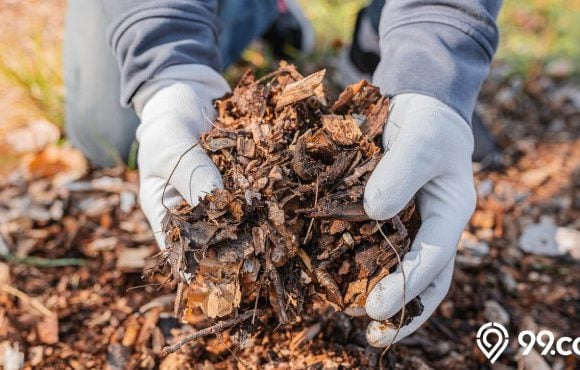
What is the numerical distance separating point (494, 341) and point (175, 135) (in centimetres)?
132

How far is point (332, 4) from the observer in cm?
413

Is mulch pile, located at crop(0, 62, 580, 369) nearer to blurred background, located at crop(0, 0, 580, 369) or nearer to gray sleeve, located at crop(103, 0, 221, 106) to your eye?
blurred background, located at crop(0, 0, 580, 369)

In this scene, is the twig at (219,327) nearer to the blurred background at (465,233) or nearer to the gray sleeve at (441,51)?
the blurred background at (465,233)

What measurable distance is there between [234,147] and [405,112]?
1.81 feet

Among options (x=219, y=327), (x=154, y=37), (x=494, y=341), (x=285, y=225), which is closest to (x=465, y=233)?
(x=494, y=341)

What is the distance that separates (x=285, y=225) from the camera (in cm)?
149

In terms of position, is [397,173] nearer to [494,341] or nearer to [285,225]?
[285,225]

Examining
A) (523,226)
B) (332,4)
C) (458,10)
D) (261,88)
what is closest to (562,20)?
(332,4)

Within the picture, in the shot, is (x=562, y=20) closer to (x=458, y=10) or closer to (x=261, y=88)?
(x=458, y=10)

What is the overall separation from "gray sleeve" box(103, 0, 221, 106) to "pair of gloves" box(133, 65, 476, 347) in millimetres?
77

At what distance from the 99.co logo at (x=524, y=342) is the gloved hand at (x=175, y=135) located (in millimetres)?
1105

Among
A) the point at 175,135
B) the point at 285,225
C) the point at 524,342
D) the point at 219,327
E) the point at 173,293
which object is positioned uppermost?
the point at 175,135

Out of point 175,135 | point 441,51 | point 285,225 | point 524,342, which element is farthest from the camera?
point 524,342

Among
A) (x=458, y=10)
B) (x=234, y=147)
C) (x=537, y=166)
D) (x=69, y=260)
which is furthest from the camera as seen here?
(x=537, y=166)
